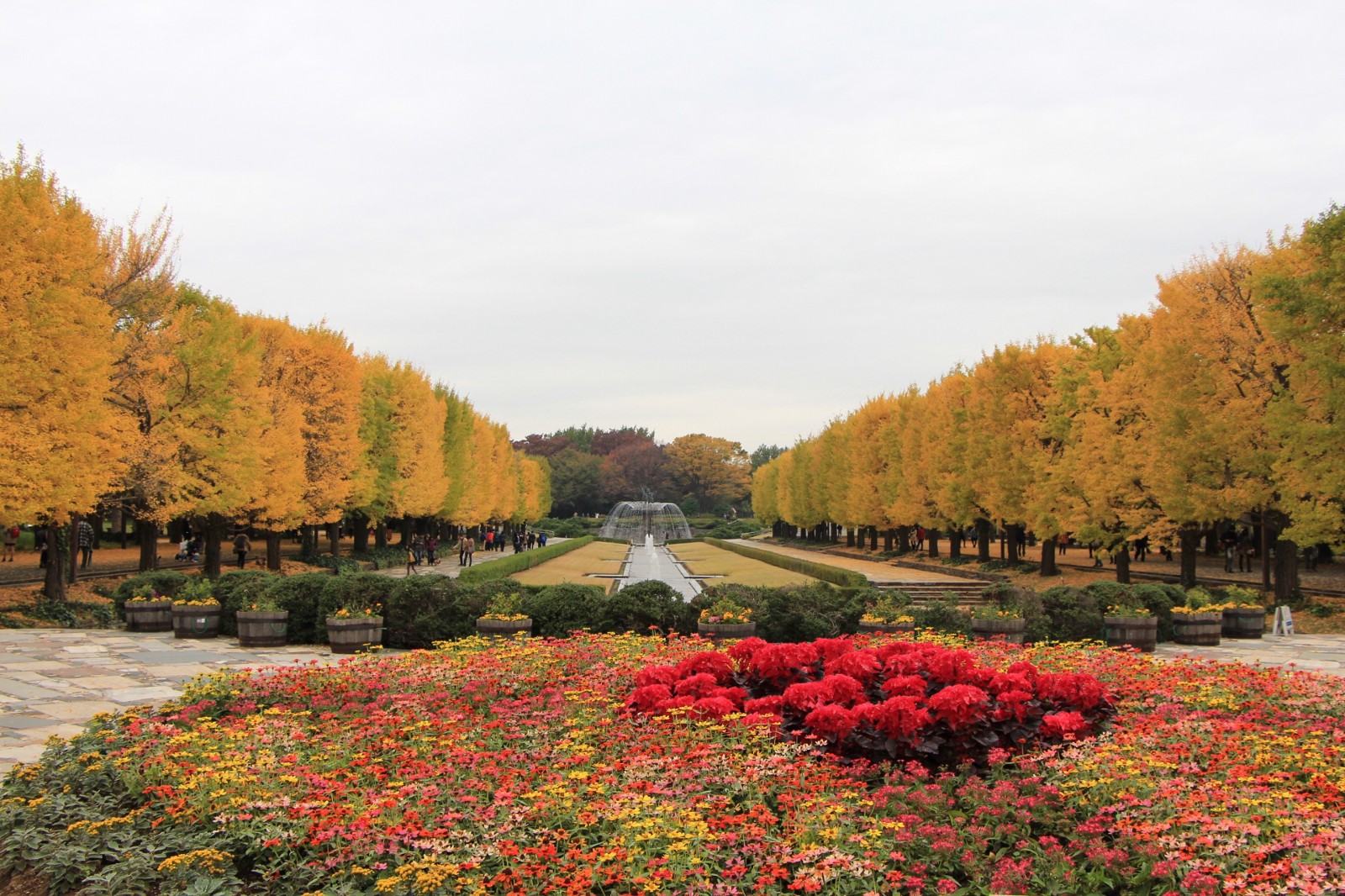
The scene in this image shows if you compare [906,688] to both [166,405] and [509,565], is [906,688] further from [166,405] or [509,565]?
[509,565]

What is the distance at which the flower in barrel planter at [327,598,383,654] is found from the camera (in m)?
13.1

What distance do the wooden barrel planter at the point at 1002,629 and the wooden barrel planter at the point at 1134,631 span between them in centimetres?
186

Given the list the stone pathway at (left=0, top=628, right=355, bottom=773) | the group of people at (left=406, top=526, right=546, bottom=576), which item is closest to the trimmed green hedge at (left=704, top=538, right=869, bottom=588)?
the stone pathway at (left=0, top=628, right=355, bottom=773)

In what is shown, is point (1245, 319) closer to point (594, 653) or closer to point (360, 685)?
point (594, 653)

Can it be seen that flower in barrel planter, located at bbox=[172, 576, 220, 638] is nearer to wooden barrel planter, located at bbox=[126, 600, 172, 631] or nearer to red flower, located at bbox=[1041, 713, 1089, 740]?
wooden barrel planter, located at bbox=[126, 600, 172, 631]

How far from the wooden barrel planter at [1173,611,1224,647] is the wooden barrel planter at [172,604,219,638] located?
1524cm

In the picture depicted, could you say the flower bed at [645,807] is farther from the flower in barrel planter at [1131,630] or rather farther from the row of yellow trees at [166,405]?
the row of yellow trees at [166,405]

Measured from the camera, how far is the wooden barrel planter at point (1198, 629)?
49.5 feet

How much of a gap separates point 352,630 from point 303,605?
162cm

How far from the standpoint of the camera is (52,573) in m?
19.0

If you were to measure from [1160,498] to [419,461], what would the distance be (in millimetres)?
26771

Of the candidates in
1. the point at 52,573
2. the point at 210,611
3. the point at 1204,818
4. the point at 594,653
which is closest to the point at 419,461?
the point at 52,573

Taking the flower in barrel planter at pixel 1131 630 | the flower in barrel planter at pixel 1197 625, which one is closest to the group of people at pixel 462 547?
the flower in barrel planter at pixel 1131 630

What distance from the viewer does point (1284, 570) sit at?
20328 mm
